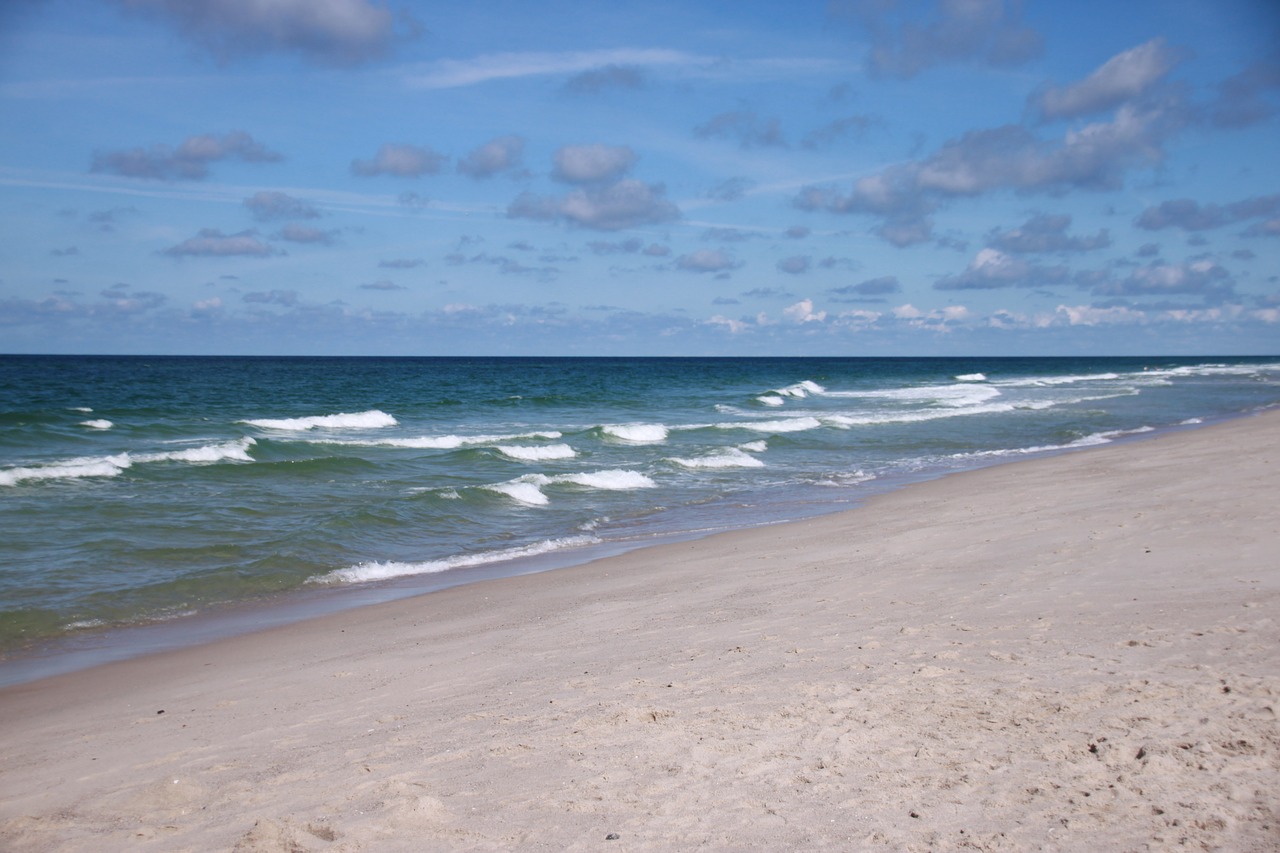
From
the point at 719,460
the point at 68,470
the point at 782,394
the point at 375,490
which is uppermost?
the point at 782,394

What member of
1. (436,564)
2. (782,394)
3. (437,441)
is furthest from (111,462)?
(782,394)

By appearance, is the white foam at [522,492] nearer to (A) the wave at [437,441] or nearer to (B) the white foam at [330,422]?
(A) the wave at [437,441]

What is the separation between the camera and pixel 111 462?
768 inches

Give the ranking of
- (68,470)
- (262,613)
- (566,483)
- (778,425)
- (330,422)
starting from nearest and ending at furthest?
(262,613)
(566,483)
(68,470)
(778,425)
(330,422)

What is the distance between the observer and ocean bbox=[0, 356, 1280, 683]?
9.75m

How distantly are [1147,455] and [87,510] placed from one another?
19.0 m

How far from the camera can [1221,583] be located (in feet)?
23.0

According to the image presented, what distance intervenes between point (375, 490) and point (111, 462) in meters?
6.83

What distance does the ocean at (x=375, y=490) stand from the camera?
384 inches

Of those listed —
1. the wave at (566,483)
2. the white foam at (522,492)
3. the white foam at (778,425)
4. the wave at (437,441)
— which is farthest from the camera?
the white foam at (778,425)

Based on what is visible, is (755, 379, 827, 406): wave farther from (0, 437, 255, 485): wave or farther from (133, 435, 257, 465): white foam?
(0, 437, 255, 485): wave

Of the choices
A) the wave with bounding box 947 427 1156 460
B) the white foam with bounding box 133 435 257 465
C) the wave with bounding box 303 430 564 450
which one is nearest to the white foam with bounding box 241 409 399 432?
the wave with bounding box 303 430 564 450

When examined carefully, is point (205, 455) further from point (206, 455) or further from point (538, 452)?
point (538, 452)

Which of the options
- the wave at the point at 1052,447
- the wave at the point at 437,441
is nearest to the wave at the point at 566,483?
the wave at the point at 437,441
